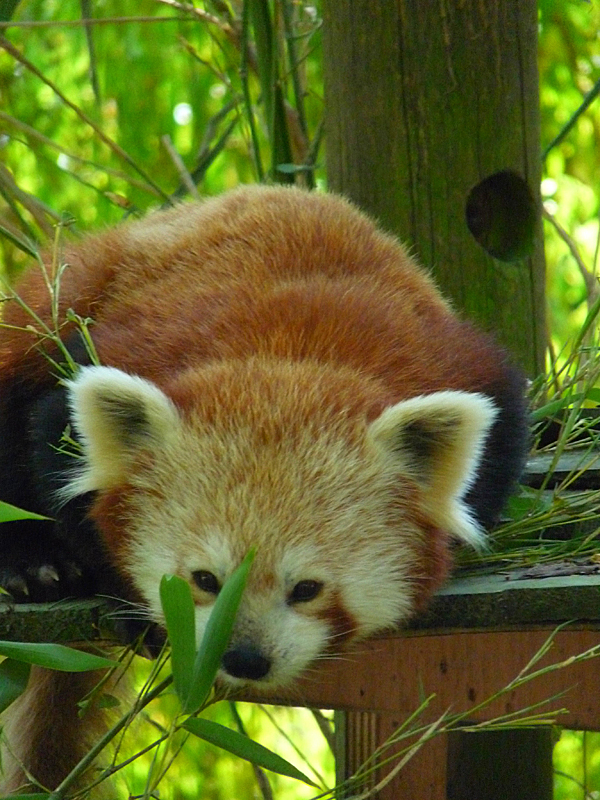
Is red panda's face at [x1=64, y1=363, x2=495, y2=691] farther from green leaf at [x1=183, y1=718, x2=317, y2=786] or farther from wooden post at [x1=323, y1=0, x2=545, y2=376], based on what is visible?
wooden post at [x1=323, y1=0, x2=545, y2=376]

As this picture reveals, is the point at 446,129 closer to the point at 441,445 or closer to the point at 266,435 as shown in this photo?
the point at 441,445

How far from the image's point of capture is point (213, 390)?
259 cm

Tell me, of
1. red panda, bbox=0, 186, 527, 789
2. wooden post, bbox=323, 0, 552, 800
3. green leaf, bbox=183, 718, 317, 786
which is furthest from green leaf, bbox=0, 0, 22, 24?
green leaf, bbox=183, 718, 317, 786

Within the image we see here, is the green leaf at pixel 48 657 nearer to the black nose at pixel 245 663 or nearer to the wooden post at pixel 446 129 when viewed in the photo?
the black nose at pixel 245 663

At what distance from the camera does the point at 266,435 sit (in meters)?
2.51

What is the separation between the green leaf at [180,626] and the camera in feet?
6.64

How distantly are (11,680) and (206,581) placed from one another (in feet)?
1.63

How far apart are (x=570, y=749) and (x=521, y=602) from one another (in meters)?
4.55

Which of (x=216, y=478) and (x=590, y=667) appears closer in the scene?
(x=216, y=478)

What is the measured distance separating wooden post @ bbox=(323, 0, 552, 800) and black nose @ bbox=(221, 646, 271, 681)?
1.48 meters

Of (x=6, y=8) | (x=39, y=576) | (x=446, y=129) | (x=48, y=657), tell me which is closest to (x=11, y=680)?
Answer: (x=48, y=657)

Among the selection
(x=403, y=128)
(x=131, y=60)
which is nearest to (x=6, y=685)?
(x=403, y=128)

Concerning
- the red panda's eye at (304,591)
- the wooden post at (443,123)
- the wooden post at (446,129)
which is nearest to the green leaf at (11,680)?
the red panda's eye at (304,591)

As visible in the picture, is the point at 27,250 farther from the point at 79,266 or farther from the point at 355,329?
the point at 355,329
